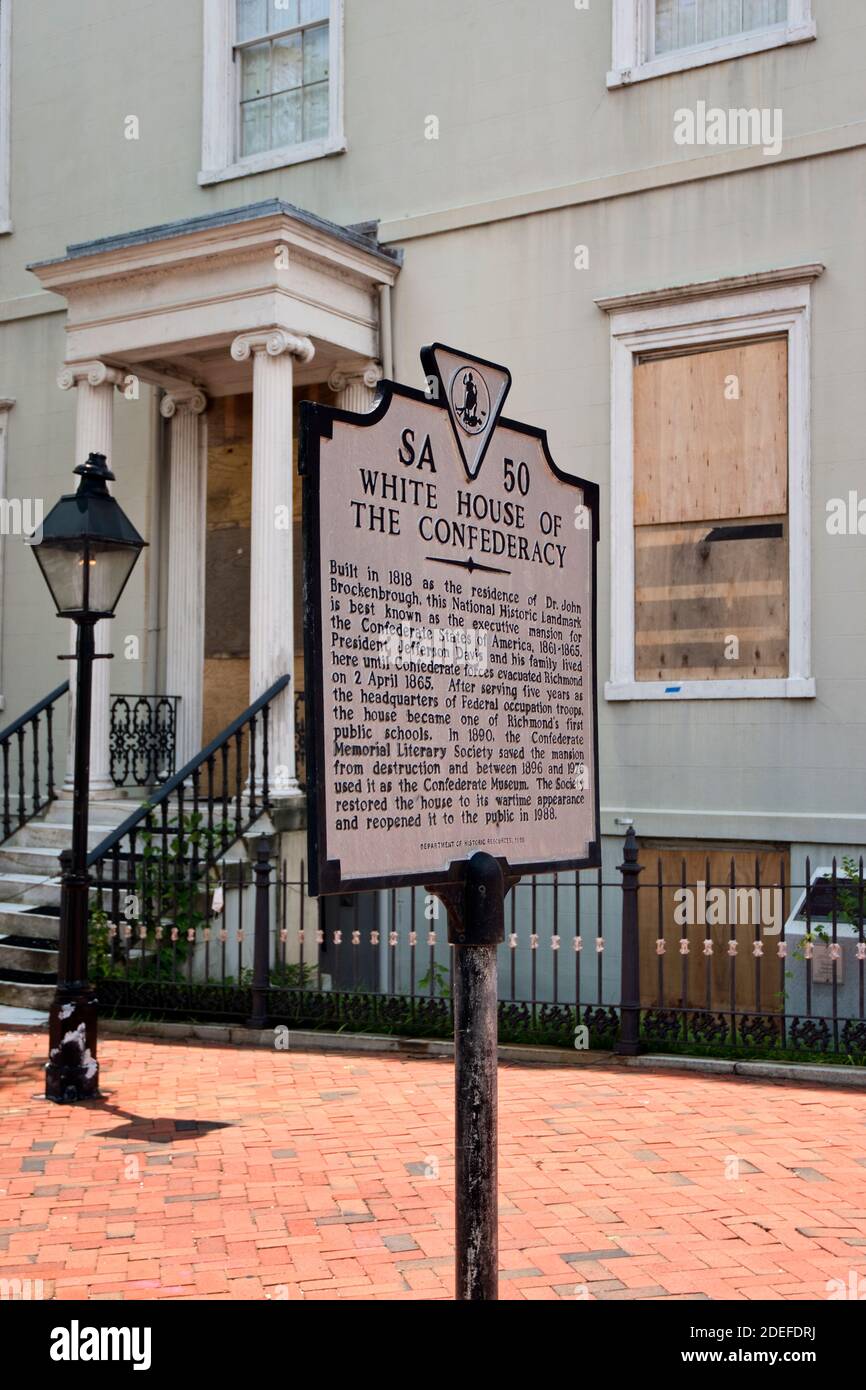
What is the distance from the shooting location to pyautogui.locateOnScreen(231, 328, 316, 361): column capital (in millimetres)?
11539

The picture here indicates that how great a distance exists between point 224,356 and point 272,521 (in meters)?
2.31

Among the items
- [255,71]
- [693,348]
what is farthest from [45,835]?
[255,71]

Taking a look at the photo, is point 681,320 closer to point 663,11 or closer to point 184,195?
point 663,11

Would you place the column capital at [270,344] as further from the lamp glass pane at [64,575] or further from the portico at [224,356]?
the lamp glass pane at [64,575]

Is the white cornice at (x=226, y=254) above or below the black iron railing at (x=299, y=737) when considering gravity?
above

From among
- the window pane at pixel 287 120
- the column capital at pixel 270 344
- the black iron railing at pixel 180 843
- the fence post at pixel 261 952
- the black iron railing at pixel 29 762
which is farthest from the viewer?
the window pane at pixel 287 120

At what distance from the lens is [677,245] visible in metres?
11.4

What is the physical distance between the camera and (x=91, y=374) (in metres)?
12.7

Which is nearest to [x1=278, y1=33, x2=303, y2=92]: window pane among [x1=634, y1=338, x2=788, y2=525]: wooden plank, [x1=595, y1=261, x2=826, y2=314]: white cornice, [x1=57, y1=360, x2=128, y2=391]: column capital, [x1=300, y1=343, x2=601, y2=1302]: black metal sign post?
[x1=57, y1=360, x2=128, y2=391]: column capital

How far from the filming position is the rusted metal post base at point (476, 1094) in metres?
3.40

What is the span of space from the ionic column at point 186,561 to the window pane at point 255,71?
2.92m

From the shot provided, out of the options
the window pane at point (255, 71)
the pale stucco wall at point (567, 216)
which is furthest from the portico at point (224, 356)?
the window pane at point (255, 71)

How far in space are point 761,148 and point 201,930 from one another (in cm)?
729

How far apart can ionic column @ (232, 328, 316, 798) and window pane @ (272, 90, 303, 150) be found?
299cm
